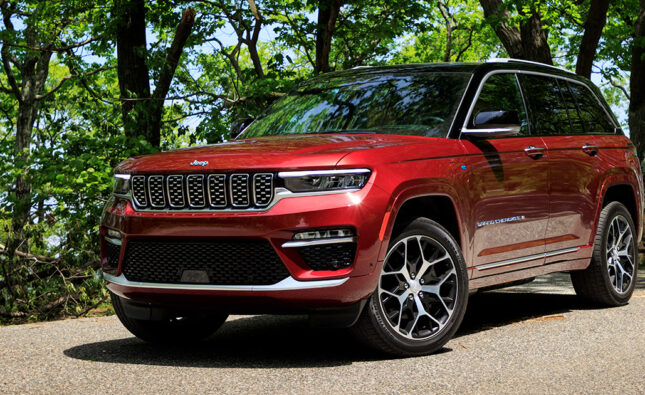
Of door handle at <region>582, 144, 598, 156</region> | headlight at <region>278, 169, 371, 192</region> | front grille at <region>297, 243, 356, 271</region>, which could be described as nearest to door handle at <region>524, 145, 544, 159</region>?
door handle at <region>582, 144, 598, 156</region>

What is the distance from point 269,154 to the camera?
5238 mm

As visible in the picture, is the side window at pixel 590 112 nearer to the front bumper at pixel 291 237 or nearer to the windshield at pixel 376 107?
the windshield at pixel 376 107

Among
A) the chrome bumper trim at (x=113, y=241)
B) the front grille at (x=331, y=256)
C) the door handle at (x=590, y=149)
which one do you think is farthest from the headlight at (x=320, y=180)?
the door handle at (x=590, y=149)

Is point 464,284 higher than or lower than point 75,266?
higher

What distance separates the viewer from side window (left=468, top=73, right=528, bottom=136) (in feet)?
21.5

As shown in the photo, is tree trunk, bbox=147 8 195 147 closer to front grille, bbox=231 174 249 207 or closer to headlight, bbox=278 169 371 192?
front grille, bbox=231 174 249 207

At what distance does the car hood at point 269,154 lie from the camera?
5.09 meters

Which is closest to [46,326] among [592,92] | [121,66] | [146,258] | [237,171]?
[146,258]

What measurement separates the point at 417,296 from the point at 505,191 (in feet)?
4.11

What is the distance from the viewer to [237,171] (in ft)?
16.9

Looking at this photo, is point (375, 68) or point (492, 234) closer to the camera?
point (492, 234)

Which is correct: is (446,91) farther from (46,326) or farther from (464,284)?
(46,326)

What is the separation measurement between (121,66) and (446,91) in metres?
10.5

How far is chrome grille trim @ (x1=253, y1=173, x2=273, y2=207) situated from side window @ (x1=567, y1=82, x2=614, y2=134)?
12.5 feet
